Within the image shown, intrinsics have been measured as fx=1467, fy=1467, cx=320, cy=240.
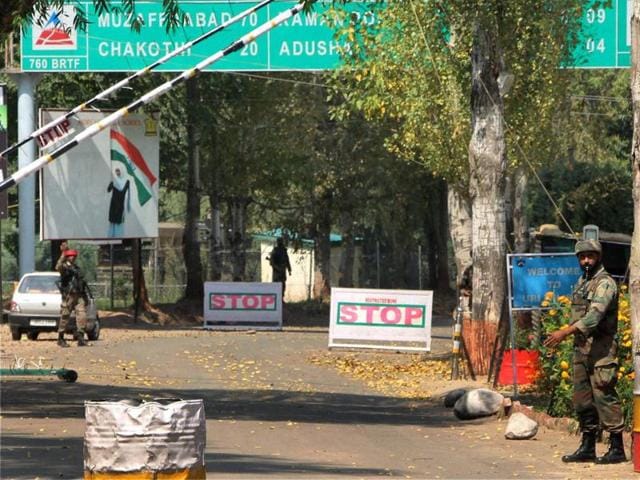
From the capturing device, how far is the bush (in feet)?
45.0

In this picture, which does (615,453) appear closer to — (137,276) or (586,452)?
(586,452)

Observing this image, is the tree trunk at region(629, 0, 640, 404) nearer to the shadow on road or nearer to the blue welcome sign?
the shadow on road

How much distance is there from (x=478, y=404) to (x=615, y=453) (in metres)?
4.20

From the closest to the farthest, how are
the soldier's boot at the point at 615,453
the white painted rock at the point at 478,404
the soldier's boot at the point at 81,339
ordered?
the soldier's boot at the point at 615,453
the white painted rock at the point at 478,404
the soldier's boot at the point at 81,339

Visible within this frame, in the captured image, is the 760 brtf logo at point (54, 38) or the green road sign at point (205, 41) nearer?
the green road sign at point (205, 41)

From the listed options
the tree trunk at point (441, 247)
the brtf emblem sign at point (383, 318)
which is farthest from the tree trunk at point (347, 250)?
the brtf emblem sign at point (383, 318)

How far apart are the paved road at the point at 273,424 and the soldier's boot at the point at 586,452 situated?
111 millimetres

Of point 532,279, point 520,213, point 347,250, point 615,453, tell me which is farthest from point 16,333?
point 347,250

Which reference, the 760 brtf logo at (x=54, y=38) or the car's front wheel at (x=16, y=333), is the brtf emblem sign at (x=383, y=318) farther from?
the 760 brtf logo at (x=54, y=38)

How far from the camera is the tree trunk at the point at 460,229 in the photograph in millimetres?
27656

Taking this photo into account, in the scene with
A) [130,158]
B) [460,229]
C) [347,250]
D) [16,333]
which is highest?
[130,158]

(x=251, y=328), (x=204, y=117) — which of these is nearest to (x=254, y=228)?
(x=204, y=117)

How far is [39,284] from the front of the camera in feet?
105

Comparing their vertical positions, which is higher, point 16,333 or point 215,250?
point 215,250
